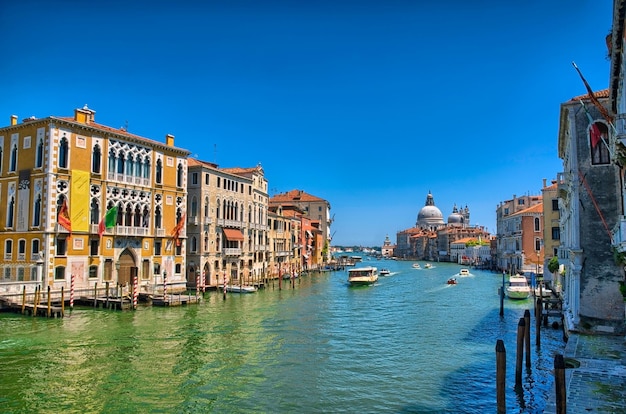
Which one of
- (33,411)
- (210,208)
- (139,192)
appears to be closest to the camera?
(33,411)

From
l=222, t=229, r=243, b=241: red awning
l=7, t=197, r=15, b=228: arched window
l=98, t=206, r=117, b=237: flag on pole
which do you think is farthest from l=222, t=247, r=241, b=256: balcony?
l=7, t=197, r=15, b=228: arched window

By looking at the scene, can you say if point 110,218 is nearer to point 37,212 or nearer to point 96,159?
point 96,159

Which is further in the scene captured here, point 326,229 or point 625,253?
point 326,229

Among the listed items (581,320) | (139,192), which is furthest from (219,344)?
(139,192)

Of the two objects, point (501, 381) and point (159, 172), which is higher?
point (159, 172)

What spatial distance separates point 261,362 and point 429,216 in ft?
489

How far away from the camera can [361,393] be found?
12523 millimetres

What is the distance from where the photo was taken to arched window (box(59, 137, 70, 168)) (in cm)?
2664

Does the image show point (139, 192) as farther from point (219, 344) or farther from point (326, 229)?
point (326, 229)

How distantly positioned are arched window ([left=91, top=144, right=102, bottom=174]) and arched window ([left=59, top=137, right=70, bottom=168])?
1.44m

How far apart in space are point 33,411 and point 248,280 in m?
30.8

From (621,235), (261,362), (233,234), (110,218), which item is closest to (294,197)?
(233,234)

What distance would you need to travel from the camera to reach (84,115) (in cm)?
A: 2875

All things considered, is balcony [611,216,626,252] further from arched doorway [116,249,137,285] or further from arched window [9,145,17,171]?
arched window [9,145,17,171]
